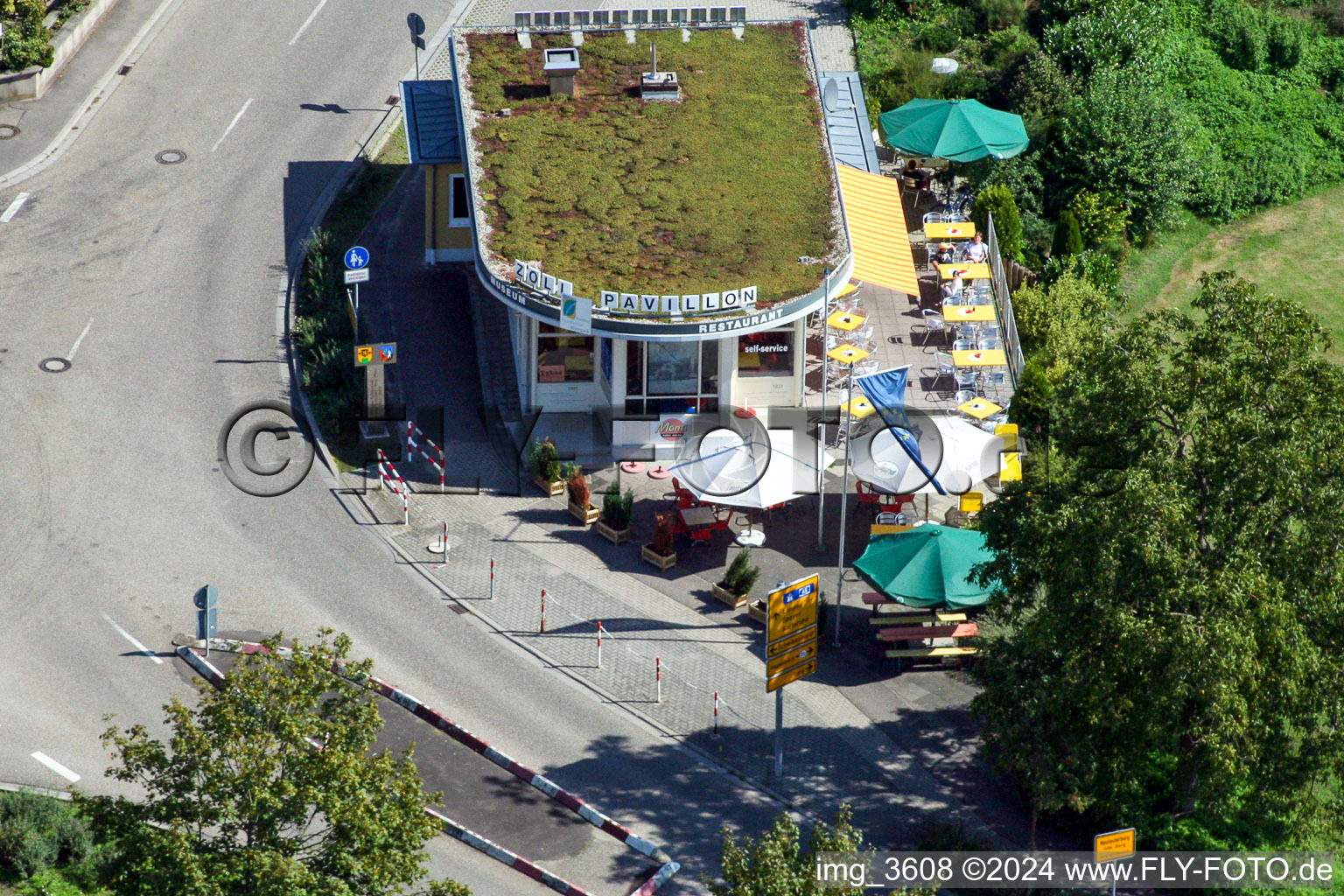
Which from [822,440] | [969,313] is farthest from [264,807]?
[969,313]

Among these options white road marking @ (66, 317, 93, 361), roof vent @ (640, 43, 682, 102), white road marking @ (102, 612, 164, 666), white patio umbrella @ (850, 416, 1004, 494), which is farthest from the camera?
roof vent @ (640, 43, 682, 102)

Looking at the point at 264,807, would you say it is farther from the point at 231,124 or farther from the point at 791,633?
the point at 231,124

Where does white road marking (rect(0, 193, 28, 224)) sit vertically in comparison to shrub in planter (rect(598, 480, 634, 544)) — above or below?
above

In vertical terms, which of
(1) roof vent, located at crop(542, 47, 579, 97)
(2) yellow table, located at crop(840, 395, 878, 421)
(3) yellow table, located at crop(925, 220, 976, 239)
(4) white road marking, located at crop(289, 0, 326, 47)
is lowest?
(2) yellow table, located at crop(840, 395, 878, 421)

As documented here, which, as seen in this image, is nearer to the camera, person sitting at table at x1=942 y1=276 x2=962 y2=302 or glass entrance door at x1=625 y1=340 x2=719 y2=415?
glass entrance door at x1=625 y1=340 x2=719 y2=415

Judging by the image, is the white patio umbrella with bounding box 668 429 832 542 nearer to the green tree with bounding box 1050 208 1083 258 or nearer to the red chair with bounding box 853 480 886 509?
the red chair with bounding box 853 480 886 509

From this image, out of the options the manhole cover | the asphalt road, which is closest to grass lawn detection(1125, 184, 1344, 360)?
the asphalt road

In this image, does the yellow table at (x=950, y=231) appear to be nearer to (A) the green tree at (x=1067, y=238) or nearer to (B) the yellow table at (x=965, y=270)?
(B) the yellow table at (x=965, y=270)
